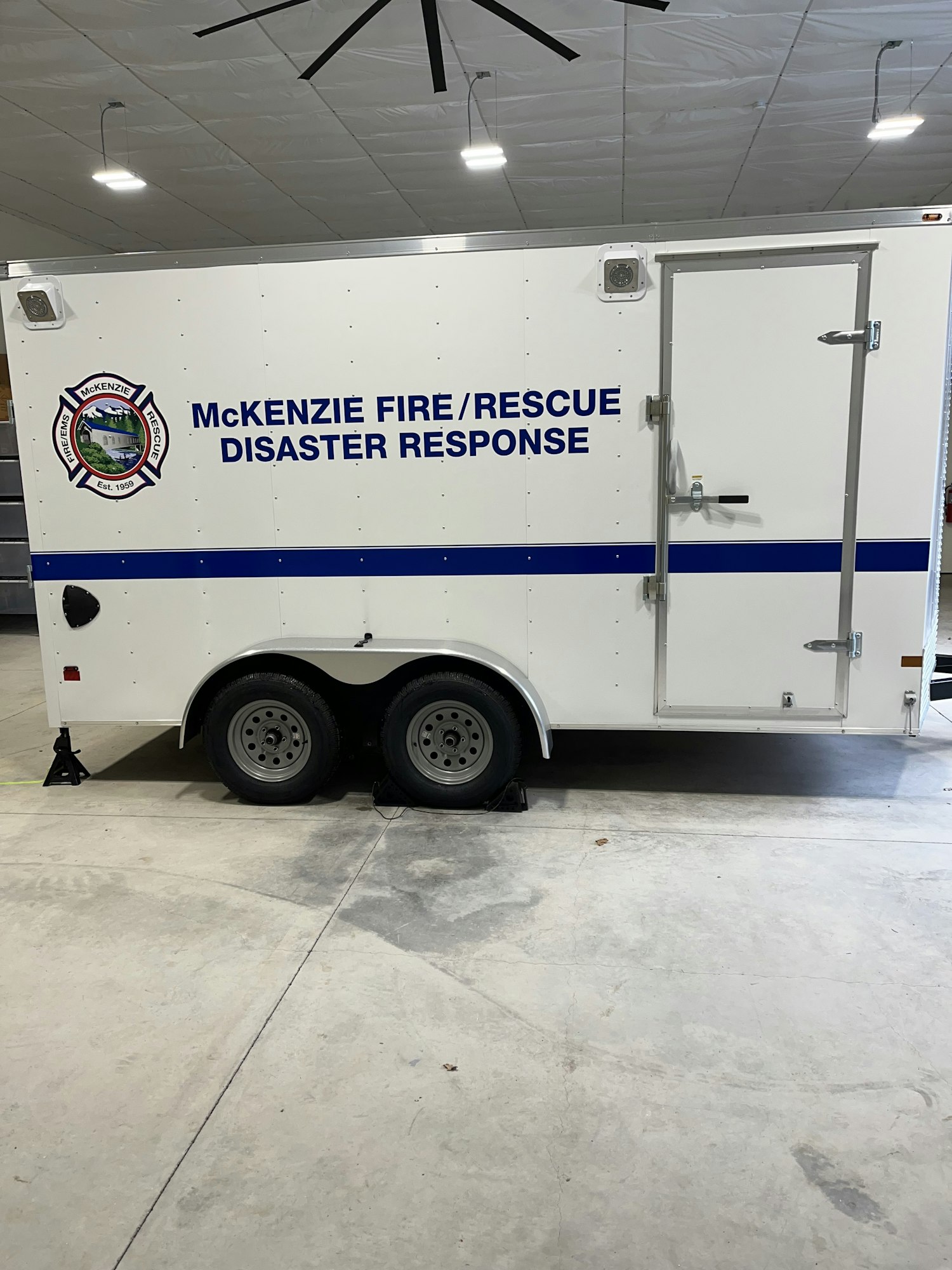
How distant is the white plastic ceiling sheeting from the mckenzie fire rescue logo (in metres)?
3.33

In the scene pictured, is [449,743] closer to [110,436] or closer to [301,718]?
[301,718]

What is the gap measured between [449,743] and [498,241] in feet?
8.08

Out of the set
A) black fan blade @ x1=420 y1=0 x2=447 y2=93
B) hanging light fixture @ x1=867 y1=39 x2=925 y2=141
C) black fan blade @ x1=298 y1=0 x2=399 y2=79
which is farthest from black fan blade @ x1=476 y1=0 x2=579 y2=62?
hanging light fixture @ x1=867 y1=39 x2=925 y2=141

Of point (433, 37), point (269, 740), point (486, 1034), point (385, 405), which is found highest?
point (433, 37)

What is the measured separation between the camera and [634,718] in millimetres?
4180

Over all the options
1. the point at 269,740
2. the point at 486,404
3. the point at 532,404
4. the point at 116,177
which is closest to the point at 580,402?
the point at 532,404

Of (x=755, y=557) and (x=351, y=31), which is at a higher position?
(x=351, y=31)

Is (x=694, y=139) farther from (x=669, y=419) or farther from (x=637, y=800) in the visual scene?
(x=637, y=800)

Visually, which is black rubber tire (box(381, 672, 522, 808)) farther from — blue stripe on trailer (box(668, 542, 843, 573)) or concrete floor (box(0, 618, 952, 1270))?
blue stripe on trailer (box(668, 542, 843, 573))

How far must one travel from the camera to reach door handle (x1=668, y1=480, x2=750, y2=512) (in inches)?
154

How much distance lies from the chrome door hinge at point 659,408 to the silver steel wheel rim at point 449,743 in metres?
1.70

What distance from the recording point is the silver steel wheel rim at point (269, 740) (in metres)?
4.38

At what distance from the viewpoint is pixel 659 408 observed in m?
3.89

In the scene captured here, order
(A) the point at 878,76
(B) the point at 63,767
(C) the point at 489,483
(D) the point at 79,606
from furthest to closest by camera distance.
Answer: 1. (A) the point at 878,76
2. (B) the point at 63,767
3. (D) the point at 79,606
4. (C) the point at 489,483
